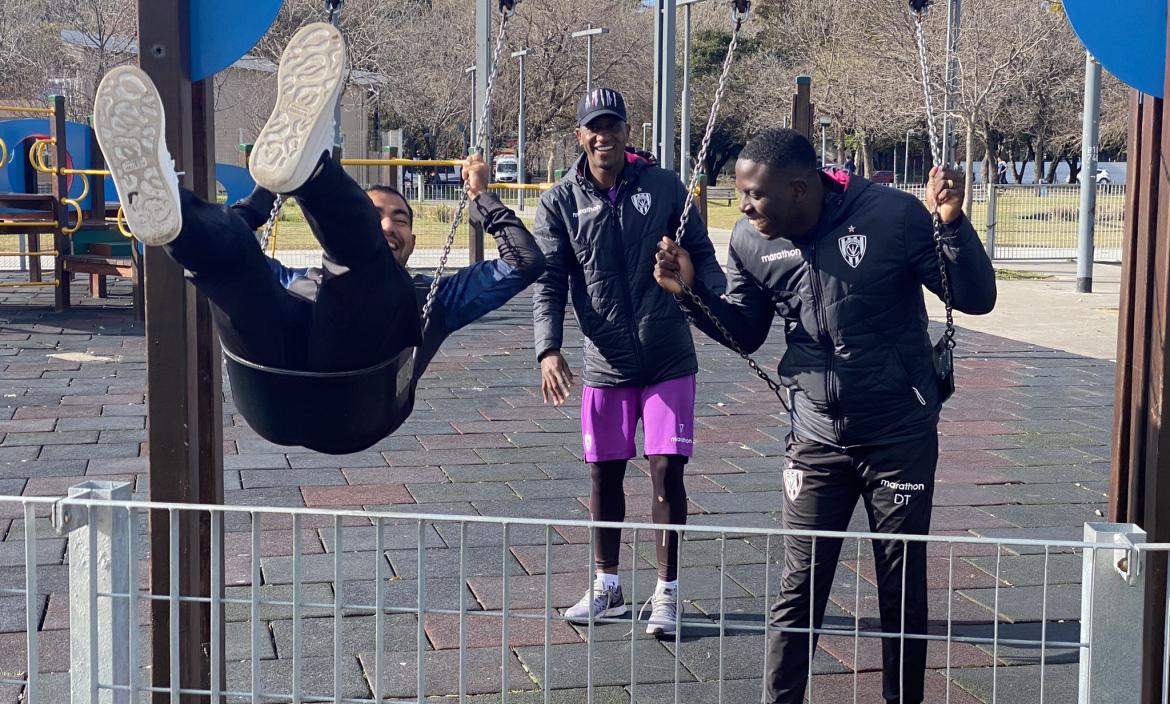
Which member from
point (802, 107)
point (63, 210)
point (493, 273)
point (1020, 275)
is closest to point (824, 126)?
point (1020, 275)

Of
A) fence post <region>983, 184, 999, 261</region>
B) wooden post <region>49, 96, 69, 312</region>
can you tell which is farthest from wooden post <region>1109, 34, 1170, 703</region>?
fence post <region>983, 184, 999, 261</region>

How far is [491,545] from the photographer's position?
18.4ft

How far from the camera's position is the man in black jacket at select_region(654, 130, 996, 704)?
3549 mm

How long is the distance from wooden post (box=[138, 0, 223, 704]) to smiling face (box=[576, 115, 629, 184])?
4.67 ft

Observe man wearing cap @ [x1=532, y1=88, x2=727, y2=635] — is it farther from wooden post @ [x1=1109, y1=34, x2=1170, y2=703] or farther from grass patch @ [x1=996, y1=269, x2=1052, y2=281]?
grass patch @ [x1=996, y1=269, x2=1052, y2=281]

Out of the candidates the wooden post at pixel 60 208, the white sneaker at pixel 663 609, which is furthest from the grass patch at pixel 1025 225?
the white sneaker at pixel 663 609

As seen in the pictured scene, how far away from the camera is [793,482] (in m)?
3.74

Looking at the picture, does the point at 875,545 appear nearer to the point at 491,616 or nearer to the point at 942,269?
the point at 942,269

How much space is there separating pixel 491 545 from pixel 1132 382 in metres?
2.90

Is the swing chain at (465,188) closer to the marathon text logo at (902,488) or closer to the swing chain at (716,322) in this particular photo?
the swing chain at (716,322)

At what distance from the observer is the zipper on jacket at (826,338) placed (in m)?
3.60

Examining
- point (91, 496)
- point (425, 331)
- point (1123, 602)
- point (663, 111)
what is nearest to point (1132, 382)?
point (1123, 602)

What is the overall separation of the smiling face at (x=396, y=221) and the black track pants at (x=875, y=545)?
125 centimetres

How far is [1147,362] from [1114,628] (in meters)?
1.05
